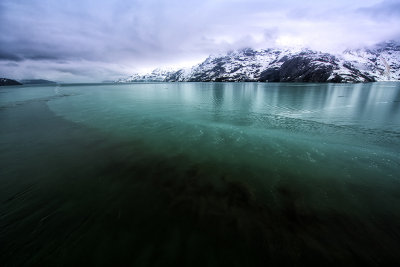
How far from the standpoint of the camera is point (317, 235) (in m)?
6.71

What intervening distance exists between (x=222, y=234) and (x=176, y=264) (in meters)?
2.11

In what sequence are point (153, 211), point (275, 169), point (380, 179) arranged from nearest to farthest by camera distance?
point (153, 211) < point (380, 179) < point (275, 169)

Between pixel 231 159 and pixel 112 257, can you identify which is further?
pixel 231 159

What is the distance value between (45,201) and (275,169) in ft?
46.2

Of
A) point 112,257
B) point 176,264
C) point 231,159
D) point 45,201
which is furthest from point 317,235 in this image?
point 45,201

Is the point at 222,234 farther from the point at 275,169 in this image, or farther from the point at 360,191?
the point at 360,191

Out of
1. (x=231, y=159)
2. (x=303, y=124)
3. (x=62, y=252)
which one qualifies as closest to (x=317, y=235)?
(x=231, y=159)

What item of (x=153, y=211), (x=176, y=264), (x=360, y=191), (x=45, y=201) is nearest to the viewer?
(x=176, y=264)

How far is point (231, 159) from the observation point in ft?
43.5

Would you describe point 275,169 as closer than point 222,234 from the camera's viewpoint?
No

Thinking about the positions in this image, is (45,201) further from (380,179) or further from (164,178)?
(380,179)

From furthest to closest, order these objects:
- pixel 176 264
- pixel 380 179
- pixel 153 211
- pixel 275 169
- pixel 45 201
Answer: pixel 275 169
pixel 380 179
pixel 45 201
pixel 153 211
pixel 176 264

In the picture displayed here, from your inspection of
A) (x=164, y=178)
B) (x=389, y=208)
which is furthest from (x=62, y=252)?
(x=389, y=208)

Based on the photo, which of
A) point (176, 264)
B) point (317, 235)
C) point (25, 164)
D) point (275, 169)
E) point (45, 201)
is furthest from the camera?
point (25, 164)
